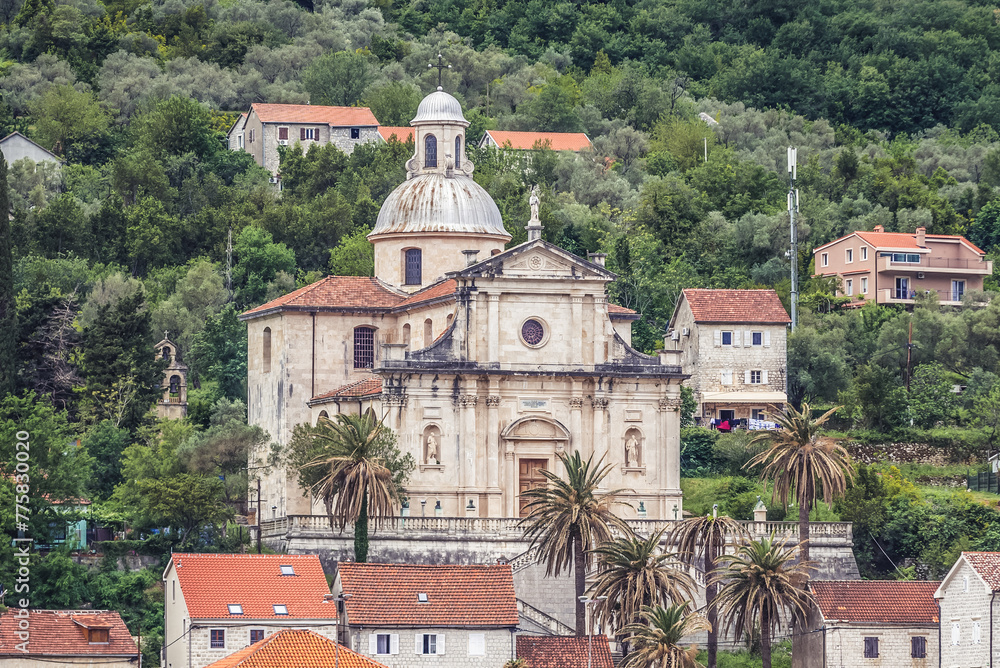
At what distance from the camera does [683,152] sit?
473ft

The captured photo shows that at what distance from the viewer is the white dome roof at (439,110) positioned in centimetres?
9781

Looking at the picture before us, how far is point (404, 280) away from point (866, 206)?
143ft

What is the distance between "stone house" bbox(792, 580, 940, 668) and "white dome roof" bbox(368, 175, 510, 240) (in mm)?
25082

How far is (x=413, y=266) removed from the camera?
95.6m

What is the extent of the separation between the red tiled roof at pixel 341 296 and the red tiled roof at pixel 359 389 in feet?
11.1

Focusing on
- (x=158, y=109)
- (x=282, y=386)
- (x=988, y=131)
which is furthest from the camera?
(x=988, y=131)

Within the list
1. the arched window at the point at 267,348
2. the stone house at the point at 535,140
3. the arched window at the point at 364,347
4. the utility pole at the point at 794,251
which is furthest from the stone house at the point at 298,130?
the arched window at the point at 364,347

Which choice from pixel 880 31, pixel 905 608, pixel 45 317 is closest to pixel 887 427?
pixel 905 608

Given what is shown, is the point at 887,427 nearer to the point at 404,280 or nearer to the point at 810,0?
the point at 404,280

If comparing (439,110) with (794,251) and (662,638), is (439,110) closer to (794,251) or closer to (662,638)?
(794,251)

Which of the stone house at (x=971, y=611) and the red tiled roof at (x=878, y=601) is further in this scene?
the red tiled roof at (x=878, y=601)

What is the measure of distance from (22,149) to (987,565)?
79.8 meters

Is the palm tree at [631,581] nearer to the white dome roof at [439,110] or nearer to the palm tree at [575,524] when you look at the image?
the palm tree at [575,524]

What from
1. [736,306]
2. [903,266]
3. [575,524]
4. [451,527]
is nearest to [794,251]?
[736,306]
